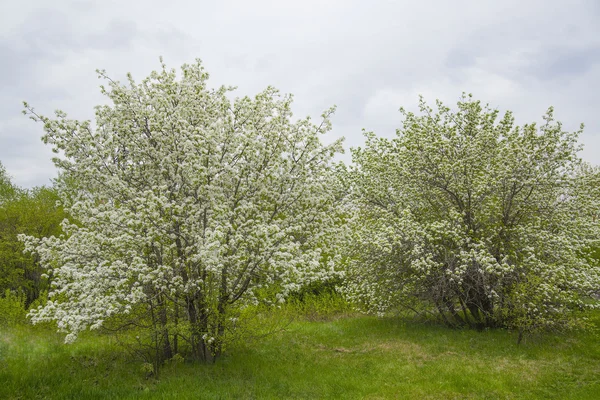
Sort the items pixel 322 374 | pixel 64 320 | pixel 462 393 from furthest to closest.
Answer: pixel 322 374 < pixel 462 393 < pixel 64 320

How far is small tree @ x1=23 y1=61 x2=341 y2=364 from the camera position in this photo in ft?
34.4

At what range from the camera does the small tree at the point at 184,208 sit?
10.5 metres

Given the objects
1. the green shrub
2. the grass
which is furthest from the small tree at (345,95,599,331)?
the green shrub

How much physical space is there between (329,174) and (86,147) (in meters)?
7.00

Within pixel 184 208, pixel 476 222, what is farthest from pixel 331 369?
pixel 476 222

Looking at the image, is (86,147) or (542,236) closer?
(86,147)

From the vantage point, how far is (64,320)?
377 inches

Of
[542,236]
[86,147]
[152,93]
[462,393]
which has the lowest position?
[462,393]

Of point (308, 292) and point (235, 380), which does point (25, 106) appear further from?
point (308, 292)

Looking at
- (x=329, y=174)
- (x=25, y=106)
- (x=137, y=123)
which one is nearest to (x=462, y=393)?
(x=329, y=174)

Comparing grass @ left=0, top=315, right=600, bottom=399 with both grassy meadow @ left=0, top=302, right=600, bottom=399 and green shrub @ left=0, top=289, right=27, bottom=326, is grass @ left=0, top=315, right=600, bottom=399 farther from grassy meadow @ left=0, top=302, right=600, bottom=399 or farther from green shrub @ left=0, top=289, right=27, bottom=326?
green shrub @ left=0, top=289, right=27, bottom=326

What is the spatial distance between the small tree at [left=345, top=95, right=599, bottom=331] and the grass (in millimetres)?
1337

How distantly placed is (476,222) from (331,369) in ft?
26.9

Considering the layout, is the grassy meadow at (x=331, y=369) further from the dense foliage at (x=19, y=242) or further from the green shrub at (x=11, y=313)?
the dense foliage at (x=19, y=242)
